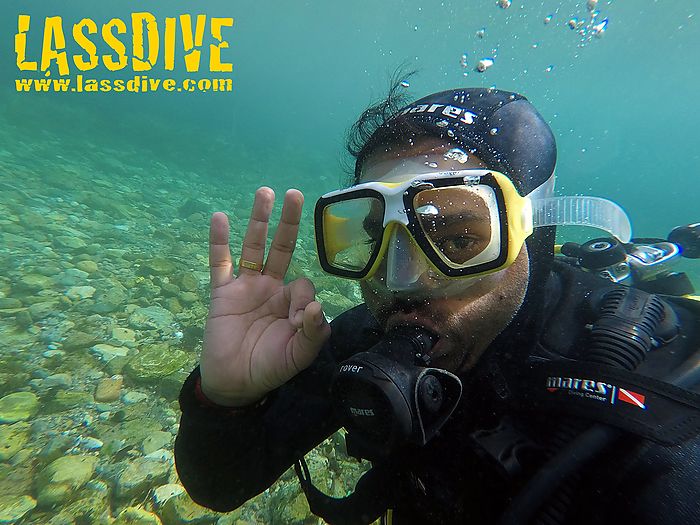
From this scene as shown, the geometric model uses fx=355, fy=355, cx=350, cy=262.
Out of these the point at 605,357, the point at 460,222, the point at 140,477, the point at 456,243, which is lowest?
the point at 140,477

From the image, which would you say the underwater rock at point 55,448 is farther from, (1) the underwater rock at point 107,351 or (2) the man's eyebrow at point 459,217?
(2) the man's eyebrow at point 459,217

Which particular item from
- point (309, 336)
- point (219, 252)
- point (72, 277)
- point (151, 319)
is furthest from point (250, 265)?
point (72, 277)

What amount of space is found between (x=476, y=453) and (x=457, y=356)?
40 cm

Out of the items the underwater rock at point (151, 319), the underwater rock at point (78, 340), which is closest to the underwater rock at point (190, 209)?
the underwater rock at point (151, 319)

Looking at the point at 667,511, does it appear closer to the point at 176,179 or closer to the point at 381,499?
the point at 381,499

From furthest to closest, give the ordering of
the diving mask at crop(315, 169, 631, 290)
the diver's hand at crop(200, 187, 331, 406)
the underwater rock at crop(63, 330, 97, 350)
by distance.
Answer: the underwater rock at crop(63, 330, 97, 350) → the diver's hand at crop(200, 187, 331, 406) → the diving mask at crop(315, 169, 631, 290)

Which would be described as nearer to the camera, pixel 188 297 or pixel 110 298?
pixel 110 298

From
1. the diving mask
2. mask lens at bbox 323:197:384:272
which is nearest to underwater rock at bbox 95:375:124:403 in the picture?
mask lens at bbox 323:197:384:272

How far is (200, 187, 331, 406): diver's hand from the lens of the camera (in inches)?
72.9

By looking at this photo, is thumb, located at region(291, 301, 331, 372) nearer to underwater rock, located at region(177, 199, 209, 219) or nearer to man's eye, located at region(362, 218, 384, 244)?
man's eye, located at region(362, 218, 384, 244)

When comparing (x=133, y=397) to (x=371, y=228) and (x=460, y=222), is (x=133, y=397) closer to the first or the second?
(x=371, y=228)

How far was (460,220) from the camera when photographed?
172 cm

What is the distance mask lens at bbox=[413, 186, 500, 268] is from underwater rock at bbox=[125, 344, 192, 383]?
4062 millimetres

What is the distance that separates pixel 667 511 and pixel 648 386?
13.9 inches
